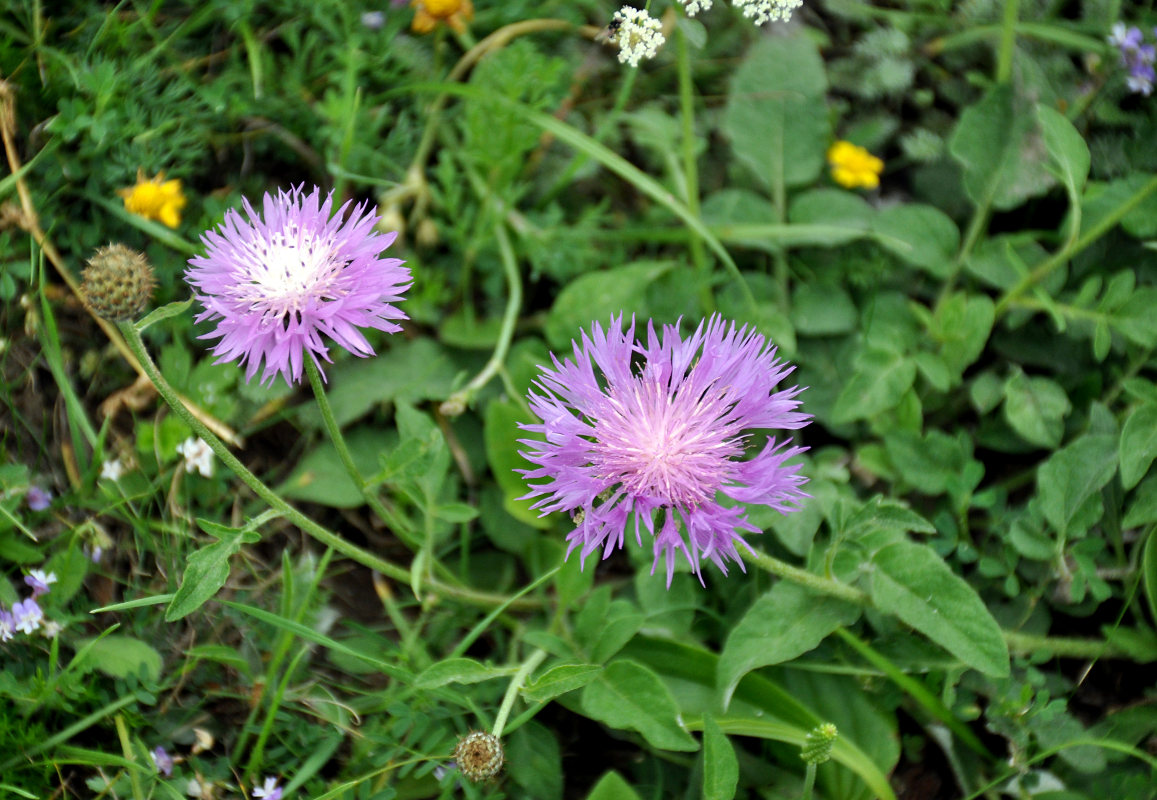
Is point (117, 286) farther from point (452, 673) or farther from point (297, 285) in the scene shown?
point (452, 673)

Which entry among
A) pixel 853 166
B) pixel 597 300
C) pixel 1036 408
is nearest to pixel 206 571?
pixel 597 300

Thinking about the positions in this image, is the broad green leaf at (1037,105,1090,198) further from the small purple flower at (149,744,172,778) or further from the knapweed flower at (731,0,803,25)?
the small purple flower at (149,744,172,778)

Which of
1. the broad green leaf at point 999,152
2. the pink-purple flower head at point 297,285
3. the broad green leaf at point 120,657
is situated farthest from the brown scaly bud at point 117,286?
the broad green leaf at point 999,152

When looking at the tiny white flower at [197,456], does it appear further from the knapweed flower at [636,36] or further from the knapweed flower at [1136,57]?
the knapweed flower at [1136,57]

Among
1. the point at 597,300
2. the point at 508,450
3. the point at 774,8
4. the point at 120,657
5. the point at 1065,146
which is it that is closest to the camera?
the point at 774,8

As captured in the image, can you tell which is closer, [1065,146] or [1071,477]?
[1071,477]

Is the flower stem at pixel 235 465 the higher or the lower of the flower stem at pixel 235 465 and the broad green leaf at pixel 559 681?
the higher
